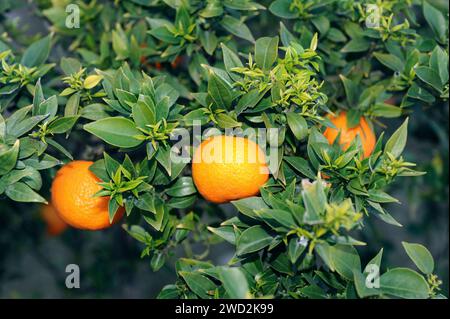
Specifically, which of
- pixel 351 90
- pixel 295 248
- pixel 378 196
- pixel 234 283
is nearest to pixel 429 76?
pixel 351 90

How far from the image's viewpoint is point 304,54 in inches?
54.5

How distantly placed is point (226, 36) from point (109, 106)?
412mm

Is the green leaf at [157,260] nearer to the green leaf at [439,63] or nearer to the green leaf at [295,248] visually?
the green leaf at [295,248]

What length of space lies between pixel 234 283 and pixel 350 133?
0.58 metres

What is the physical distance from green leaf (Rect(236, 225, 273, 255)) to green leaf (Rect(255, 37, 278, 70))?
36 cm

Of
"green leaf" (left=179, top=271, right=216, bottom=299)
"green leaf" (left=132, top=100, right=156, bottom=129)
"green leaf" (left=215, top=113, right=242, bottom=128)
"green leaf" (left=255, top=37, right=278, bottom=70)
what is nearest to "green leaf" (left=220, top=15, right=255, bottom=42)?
"green leaf" (left=255, top=37, right=278, bottom=70)

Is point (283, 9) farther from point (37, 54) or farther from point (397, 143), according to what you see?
point (37, 54)

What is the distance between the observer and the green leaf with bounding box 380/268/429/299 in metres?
1.23

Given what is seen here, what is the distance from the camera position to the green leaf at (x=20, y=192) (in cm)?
132

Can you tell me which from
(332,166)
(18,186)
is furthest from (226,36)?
(18,186)

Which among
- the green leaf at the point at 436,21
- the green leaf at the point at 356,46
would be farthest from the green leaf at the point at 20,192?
the green leaf at the point at 436,21

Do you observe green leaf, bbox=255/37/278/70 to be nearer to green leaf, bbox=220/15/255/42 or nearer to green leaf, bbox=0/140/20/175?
green leaf, bbox=220/15/255/42

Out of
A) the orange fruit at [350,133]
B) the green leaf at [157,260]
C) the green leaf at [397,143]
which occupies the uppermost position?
the green leaf at [397,143]

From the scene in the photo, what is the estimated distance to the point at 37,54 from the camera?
164 cm
